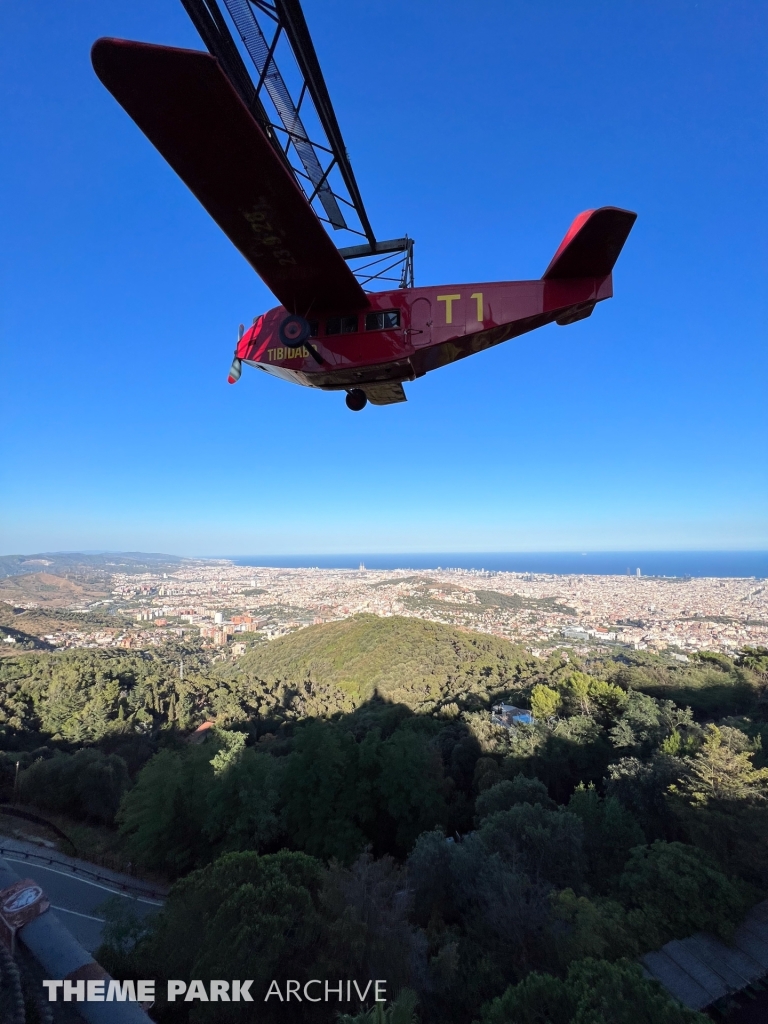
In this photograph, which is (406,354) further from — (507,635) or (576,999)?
(507,635)

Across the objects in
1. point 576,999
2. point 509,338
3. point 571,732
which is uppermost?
point 509,338

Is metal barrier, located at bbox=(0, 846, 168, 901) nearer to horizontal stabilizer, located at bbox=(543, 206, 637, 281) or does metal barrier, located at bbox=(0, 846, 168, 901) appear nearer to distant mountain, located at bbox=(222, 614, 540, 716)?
distant mountain, located at bbox=(222, 614, 540, 716)

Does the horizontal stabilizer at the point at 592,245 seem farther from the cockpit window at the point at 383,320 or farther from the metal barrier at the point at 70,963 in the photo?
the metal barrier at the point at 70,963

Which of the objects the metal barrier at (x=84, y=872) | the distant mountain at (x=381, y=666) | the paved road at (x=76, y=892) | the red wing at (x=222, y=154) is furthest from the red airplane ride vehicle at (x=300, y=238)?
the distant mountain at (x=381, y=666)

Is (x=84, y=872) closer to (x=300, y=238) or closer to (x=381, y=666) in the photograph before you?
(x=300, y=238)

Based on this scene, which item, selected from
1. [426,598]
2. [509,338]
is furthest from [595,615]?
[509,338]

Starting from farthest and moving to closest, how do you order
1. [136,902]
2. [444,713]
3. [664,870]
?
[444,713] → [136,902] → [664,870]

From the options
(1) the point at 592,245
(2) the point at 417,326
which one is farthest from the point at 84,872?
(1) the point at 592,245
